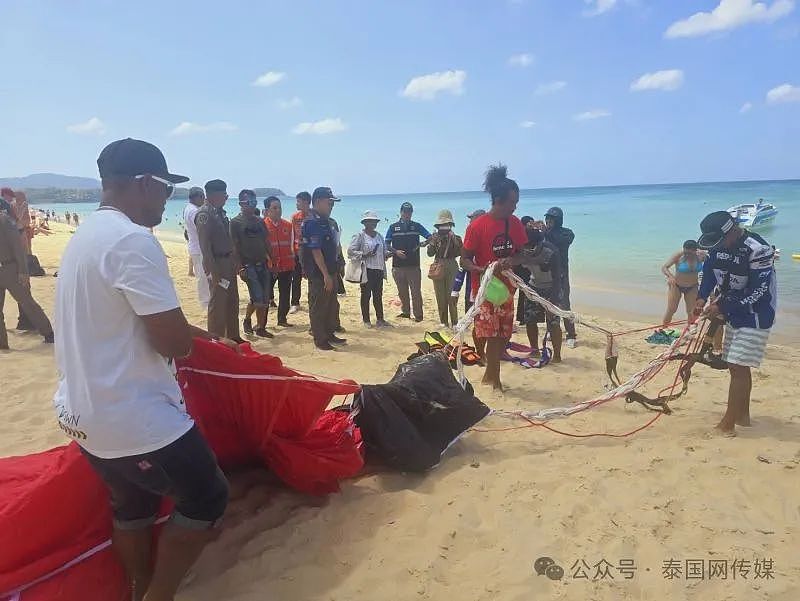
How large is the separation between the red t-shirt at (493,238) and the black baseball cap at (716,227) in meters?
1.48

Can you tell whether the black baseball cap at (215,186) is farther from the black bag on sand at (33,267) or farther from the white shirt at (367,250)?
the black bag on sand at (33,267)

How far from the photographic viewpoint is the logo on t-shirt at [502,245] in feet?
15.8

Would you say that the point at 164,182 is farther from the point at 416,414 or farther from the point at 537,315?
the point at 537,315

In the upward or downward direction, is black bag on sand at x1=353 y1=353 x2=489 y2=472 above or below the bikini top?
below

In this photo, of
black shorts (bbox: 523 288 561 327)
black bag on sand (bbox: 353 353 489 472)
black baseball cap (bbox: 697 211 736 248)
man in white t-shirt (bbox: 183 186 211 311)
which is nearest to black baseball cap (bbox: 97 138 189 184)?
black bag on sand (bbox: 353 353 489 472)

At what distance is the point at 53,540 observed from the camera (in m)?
2.26

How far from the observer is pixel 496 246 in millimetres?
4828

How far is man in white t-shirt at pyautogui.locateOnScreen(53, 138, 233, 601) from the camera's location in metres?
1.67

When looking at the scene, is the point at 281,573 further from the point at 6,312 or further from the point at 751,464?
the point at 6,312

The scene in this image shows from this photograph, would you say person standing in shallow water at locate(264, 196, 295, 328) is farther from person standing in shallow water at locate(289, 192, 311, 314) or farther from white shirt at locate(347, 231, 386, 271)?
white shirt at locate(347, 231, 386, 271)

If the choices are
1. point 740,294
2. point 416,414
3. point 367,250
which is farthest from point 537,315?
point 367,250

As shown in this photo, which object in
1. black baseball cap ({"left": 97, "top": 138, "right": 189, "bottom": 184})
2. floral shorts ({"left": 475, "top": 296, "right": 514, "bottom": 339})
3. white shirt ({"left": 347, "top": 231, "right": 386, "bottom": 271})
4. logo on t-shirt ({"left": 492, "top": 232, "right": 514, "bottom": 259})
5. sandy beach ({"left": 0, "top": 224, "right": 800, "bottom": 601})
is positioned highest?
black baseball cap ({"left": 97, "top": 138, "right": 189, "bottom": 184})

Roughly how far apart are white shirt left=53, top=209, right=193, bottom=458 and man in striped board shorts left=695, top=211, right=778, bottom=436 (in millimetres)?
3671

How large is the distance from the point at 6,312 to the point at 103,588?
8.08 m
